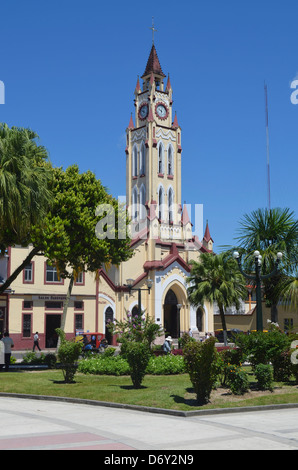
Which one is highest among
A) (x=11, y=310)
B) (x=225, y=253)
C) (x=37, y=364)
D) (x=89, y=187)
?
(x=89, y=187)

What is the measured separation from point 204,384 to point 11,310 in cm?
3135

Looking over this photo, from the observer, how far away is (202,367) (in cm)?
1379

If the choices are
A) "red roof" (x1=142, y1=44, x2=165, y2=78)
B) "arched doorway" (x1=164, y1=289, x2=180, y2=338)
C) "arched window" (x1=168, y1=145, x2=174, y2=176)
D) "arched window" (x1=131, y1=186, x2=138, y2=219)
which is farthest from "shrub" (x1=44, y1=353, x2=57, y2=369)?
"red roof" (x1=142, y1=44, x2=165, y2=78)

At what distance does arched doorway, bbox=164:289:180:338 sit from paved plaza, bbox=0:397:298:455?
45.5 metres

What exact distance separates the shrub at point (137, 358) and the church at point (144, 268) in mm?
6816

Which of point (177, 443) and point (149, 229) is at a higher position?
point (149, 229)

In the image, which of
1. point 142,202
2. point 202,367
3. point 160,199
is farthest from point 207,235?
point 202,367

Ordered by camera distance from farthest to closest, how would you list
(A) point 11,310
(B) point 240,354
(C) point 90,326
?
(C) point 90,326 < (A) point 11,310 < (B) point 240,354

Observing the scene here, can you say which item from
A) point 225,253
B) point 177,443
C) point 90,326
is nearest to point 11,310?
point 90,326

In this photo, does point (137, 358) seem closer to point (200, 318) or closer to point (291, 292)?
point (291, 292)

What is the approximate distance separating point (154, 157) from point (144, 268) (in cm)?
1966

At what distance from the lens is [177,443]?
29.8ft
